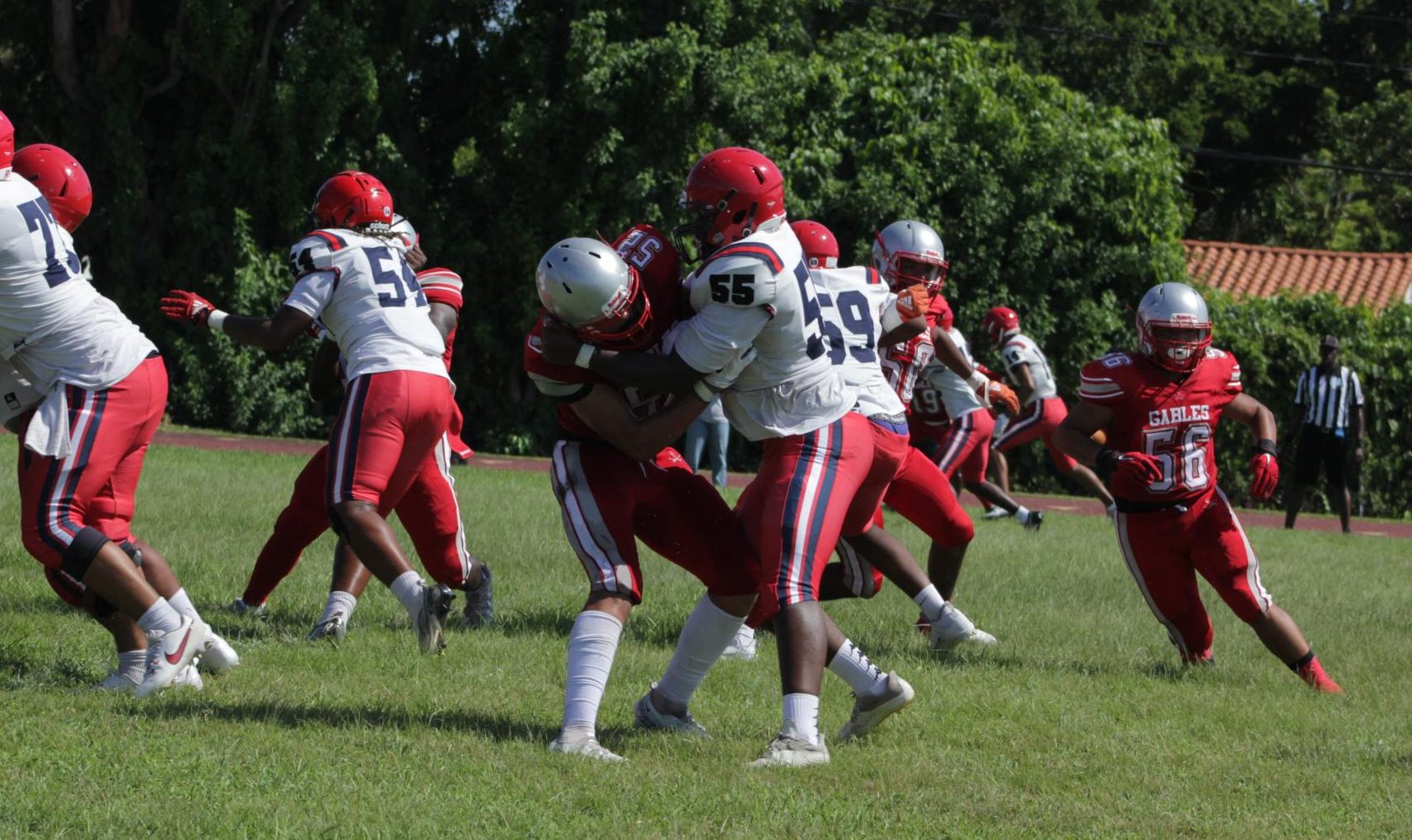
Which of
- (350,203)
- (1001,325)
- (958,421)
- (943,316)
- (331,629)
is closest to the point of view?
(350,203)

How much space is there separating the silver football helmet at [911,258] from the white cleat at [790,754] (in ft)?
10.6

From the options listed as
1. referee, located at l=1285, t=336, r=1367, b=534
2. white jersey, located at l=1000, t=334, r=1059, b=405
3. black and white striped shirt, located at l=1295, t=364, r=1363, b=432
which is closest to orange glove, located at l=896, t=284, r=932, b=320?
white jersey, located at l=1000, t=334, r=1059, b=405

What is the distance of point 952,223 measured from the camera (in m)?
22.0

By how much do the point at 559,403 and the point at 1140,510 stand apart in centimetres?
308

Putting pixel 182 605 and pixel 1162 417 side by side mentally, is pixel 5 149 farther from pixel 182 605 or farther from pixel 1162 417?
pixel 1162 417

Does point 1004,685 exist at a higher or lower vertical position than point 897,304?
lower

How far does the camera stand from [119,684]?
565cm

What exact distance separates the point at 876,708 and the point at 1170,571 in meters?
2.30

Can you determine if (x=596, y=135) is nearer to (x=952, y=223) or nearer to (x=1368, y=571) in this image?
(x=952, y=223)

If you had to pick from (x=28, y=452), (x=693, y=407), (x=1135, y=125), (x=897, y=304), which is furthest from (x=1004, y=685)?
(x=1135, y=125)

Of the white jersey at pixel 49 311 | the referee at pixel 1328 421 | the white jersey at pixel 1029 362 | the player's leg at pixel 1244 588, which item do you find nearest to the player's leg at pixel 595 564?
the white jersey at pixel 49 311

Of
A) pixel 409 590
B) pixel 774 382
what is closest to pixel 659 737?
pixel 774 382

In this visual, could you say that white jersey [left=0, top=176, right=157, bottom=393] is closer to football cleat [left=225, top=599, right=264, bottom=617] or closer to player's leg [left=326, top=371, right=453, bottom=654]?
player's leg [left=326, top=371, right=453, bottom=654]

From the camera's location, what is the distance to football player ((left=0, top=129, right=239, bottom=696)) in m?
5.43
